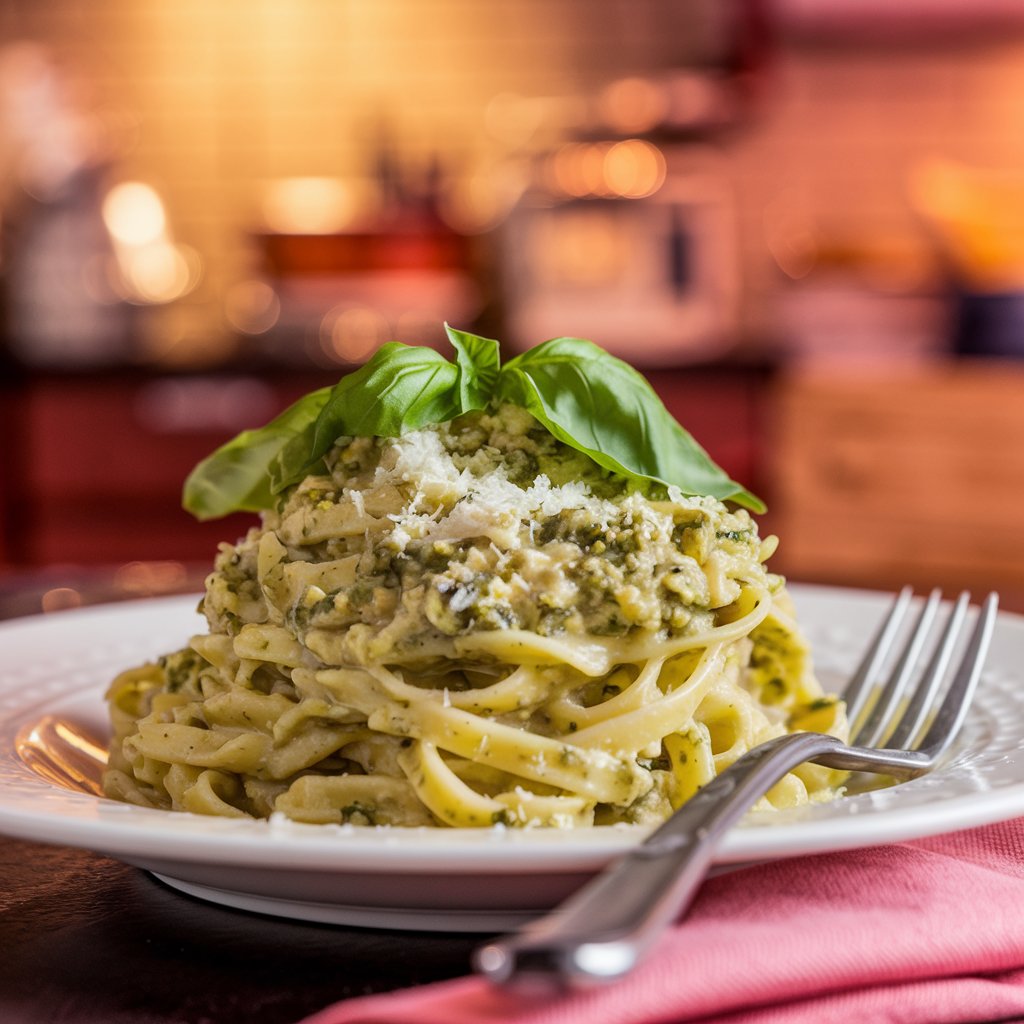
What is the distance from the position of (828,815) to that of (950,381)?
3367mm

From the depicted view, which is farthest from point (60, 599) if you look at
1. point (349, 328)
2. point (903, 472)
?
point (349, 328)

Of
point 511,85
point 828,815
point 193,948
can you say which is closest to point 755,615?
point 828,815

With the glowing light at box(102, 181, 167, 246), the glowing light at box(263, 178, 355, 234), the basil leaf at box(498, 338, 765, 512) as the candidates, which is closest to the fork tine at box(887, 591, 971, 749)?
the basil leaf at box(498, 338, 765, 512)

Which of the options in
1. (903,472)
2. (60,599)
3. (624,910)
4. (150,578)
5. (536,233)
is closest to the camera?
(624,910)

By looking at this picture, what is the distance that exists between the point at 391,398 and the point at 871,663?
0.64 metres

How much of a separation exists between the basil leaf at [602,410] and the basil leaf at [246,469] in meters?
0.21

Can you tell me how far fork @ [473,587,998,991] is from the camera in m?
0.67

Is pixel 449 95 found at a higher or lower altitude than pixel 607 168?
higher

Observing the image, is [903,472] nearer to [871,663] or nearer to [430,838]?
[871,663]

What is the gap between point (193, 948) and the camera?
3.15 ft

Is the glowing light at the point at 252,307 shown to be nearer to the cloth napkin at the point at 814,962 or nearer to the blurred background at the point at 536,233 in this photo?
the blurred background at the point at 536,233

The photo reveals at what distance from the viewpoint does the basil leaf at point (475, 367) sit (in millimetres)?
1315

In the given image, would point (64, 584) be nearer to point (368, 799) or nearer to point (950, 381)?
point (368, 799)

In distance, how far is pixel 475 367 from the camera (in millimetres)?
1342
